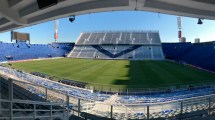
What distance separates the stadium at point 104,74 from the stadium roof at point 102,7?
0.03 meters

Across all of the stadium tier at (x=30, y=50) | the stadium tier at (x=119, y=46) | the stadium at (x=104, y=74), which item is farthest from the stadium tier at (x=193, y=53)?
the stadium tier at (x=30, y=50)

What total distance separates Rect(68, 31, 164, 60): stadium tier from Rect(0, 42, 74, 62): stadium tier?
3.36 metres

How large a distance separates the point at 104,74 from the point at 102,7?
25.6m

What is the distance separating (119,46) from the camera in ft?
242

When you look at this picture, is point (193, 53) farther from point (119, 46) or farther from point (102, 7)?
point (102, 7)

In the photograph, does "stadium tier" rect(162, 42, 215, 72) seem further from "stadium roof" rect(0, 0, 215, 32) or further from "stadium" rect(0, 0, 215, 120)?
"stadium roof" rect(0, 0, 215, 32)

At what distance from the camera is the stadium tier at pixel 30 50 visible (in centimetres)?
5994

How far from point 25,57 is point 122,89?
43401mm

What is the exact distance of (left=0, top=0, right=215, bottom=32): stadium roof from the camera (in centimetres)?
811

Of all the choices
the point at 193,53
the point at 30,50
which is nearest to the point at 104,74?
the point at 193,53

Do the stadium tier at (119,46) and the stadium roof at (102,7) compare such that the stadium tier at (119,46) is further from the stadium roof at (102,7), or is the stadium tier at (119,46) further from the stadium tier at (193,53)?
the stadium roof at (102,7)

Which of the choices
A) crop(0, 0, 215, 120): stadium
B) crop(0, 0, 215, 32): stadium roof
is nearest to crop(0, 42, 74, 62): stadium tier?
crop(0, 0, 215, 120): stadium


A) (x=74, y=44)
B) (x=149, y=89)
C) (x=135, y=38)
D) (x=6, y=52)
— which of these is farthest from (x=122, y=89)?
(x=74, y=44)

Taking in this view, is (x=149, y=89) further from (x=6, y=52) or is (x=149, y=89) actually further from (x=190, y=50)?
(x=6, y=52)
